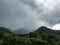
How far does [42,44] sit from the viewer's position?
654 feet

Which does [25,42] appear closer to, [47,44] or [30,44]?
[30,44]

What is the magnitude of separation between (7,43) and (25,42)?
16.8 m

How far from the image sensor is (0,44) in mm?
196500

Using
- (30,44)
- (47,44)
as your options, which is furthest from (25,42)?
(47,44)

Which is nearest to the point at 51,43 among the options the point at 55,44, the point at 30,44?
the point at 55,44

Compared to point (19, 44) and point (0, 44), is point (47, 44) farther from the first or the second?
point (0, 44)

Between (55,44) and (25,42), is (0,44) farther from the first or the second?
(55,44)

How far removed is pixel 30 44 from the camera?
198 m

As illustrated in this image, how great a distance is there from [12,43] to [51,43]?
118ft

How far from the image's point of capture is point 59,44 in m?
189

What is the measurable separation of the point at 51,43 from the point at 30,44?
19523mm

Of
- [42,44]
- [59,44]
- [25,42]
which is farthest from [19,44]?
[59,44]

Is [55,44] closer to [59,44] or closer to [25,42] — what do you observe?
[59,44]

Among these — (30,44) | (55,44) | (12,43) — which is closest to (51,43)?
(55,44)
